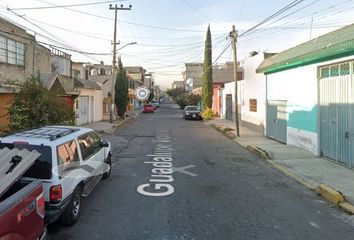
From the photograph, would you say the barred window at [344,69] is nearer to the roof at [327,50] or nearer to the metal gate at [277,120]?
the roof at [327,50]

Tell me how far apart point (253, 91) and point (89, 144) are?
18032 mm

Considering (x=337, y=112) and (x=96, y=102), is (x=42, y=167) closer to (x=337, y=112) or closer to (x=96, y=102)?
(x=337, y=112)

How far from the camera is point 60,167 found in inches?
244

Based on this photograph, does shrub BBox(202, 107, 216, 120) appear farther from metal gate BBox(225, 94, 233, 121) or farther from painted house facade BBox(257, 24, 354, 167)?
painted house facade BBox(257, 24, 354, 167)

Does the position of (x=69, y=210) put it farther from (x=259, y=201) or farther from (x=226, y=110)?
(x=226, y=110)

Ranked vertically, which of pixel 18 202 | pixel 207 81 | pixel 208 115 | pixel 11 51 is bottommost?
pixel 18 202

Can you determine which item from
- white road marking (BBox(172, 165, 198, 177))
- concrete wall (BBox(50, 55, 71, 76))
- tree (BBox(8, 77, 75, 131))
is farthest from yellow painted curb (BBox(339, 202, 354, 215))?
concrete wall (BBox(50, 55, 71, 76))

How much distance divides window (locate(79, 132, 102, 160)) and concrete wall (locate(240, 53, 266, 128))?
47.8 feet

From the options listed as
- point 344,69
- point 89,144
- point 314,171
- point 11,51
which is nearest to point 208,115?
point 11,51

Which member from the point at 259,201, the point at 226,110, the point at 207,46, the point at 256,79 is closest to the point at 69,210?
the point at 259,201

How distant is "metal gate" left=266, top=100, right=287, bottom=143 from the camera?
59.3 feet

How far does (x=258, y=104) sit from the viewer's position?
23.6 metres

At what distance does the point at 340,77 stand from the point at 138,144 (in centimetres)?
994

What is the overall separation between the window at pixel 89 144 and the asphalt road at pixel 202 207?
991 mm
